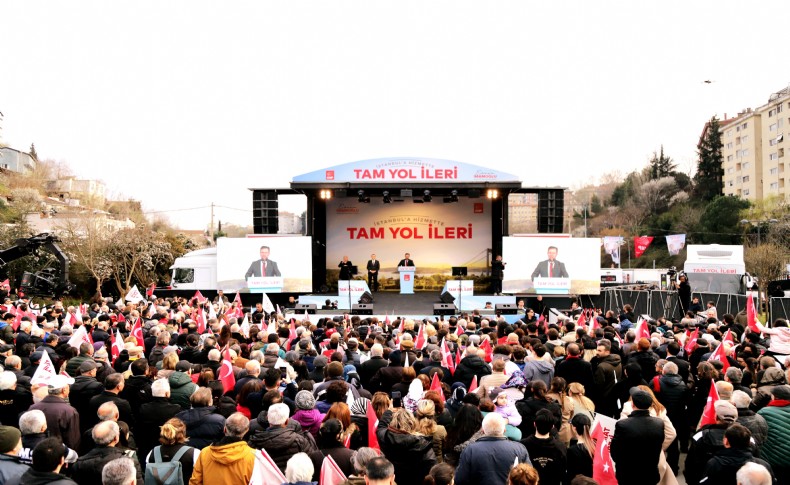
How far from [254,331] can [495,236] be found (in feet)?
51.9

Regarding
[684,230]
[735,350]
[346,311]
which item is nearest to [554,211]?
[346,311]

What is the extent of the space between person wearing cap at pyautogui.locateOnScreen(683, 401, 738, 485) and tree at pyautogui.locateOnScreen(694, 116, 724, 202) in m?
55.9

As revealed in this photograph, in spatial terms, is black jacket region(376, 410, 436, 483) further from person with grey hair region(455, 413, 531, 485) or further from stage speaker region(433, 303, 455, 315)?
stage speaker region(433, 303, 455, 315)

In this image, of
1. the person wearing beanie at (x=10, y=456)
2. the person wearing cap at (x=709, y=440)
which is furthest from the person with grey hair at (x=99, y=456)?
the person wearing cap at (x=709, y=440)

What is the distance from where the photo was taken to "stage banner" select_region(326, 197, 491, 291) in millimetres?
24859

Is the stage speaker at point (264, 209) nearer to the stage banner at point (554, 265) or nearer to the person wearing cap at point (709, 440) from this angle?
the stage banner at point (554, 265)

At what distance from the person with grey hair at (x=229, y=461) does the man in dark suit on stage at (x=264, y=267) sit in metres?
17.6

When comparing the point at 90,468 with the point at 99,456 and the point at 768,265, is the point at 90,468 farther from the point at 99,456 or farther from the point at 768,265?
the point at 768,265

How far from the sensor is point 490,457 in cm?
403

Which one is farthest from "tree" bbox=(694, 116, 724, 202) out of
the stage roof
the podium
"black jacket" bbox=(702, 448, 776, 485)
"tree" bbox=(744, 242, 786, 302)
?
"black jacket" bbox=(702, 448, 776, 485)

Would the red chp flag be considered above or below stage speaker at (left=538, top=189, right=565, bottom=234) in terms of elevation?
below

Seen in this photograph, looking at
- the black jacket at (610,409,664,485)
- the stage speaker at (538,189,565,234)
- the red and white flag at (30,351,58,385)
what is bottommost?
the black jacket at (610,409,664,485)

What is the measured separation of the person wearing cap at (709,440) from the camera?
181 inches

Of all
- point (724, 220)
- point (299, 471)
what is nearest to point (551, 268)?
point (299, 471)
